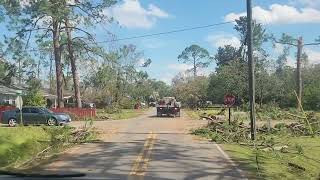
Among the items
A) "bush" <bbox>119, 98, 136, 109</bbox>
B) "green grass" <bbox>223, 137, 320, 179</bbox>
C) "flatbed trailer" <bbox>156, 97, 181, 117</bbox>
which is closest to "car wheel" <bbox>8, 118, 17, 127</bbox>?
"flatbed trailer" <bbox>156, 97, 181, 117</bbox>

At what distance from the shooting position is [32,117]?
4184cm

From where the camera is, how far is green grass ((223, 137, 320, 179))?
15873 millimetres

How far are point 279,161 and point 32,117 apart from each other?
26.6 metres

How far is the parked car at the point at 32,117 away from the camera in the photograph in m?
41.4

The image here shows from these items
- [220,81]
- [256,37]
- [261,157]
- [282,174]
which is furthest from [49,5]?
[256,37]

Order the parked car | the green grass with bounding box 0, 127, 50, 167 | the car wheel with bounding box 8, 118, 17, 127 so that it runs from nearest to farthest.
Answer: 1. the green grass with bounding box 0, 127, 50, 167
2. the parked car
3. the car wheel with bounding box 8, 118, 17, 127

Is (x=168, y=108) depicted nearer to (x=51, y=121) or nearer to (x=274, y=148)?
(x=51, y=121)

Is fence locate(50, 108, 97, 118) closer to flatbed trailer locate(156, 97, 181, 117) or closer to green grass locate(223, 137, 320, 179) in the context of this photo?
flatbed trailer locate(156, 97, 181, 117)

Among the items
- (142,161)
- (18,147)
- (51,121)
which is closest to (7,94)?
(51,121)

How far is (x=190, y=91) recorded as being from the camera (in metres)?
111

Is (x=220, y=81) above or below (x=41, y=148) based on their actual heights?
above

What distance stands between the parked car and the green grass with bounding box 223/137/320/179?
19.9m

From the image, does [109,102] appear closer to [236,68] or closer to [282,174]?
[236,68]

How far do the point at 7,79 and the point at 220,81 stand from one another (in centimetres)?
4082
